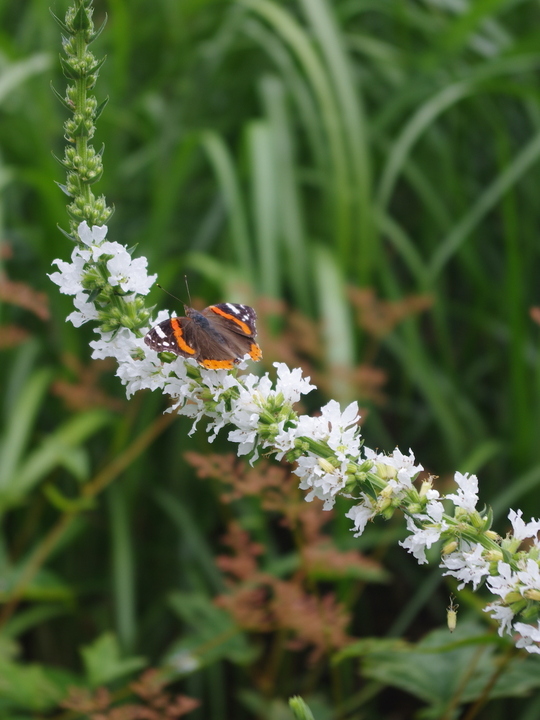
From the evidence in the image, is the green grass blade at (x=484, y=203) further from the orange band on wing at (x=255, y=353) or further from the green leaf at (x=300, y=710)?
the green leaf at (x=300, y=710)

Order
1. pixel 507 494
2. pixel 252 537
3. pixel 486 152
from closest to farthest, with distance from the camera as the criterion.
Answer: pixel 507 494, pixel 252 537, pixel 486 152

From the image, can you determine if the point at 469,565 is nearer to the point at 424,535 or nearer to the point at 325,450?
the point at 424,535

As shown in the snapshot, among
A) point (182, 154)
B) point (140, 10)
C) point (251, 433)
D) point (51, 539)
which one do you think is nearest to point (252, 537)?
point (51, 539)

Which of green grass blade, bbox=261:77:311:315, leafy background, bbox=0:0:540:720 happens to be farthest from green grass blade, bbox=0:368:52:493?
green grass blade, bbox=261:77:311:315

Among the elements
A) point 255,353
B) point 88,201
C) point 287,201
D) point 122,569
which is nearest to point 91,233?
point 88,201

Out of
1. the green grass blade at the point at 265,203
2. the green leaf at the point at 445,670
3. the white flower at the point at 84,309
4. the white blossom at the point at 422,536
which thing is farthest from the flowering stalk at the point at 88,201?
the green grass blade at the point at 265,203

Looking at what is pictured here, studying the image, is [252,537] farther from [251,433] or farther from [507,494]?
[251,433]
